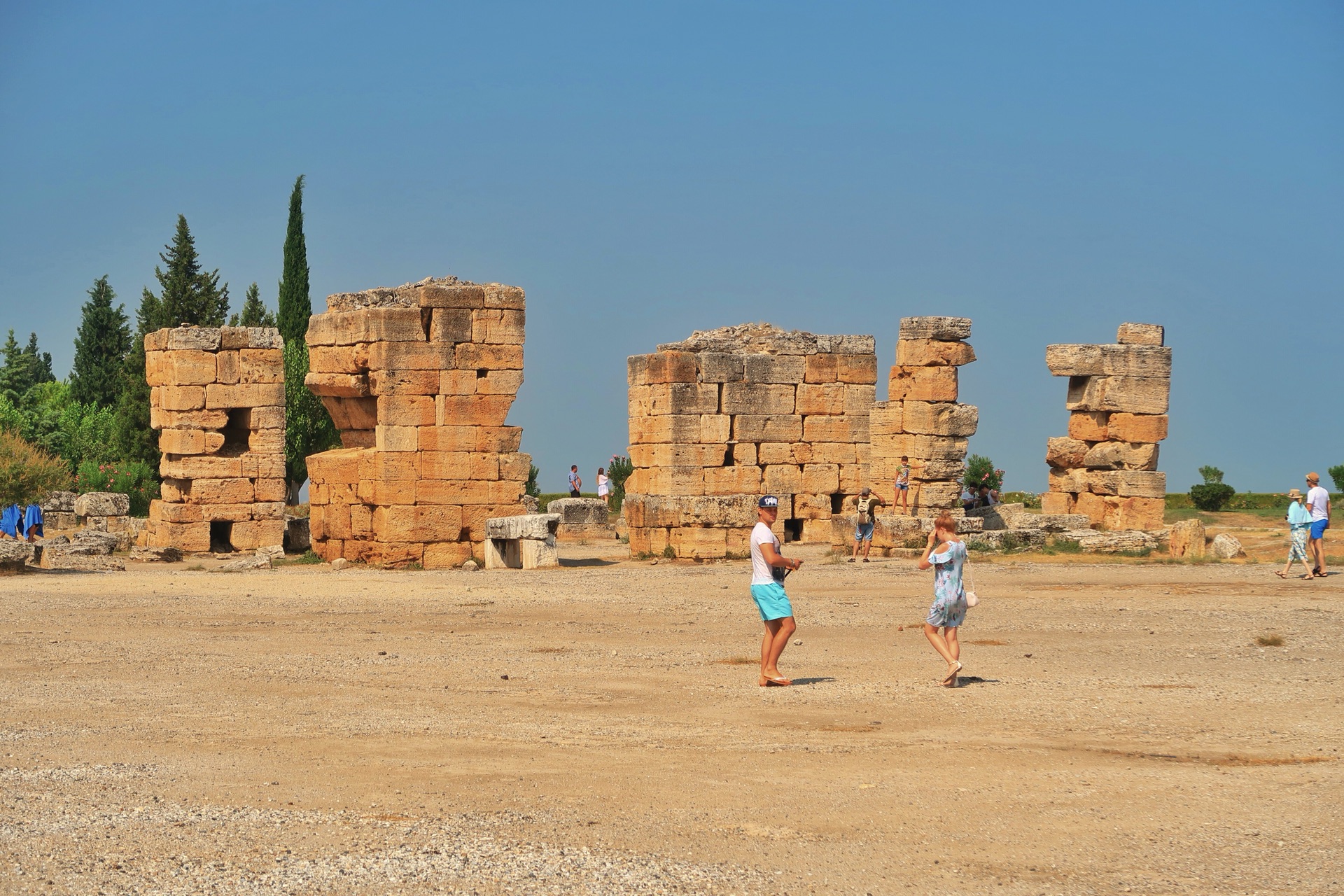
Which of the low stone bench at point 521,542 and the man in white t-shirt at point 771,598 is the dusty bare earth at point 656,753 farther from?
the low stone bench at point 521,542

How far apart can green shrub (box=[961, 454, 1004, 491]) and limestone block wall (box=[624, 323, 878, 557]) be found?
391 cm

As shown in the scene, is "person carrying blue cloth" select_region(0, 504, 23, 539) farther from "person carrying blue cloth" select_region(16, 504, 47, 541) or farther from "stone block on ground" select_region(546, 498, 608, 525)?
"stone block on ground" select_region(546, 498, 608, 525)

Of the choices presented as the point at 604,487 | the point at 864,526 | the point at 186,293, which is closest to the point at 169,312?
the point at 186,293

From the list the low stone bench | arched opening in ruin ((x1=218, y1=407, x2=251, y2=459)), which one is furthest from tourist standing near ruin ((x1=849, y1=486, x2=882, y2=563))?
arched opening in ruin ((x1=218, y1=407, x2=251, y2=459))

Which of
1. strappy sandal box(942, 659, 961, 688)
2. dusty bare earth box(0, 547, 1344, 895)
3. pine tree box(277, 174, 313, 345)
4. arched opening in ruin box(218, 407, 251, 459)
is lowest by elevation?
dusty bare earth box(0, 547, 1344, 895)

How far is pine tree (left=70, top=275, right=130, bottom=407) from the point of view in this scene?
46531 millimetres

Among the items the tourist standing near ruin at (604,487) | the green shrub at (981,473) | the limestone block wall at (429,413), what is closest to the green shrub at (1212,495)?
the green shrub at (981,473)

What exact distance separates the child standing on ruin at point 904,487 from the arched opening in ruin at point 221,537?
9615 millimetres

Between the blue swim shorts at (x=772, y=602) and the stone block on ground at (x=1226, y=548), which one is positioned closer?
the blue swim shorts at (x=772, y=602)

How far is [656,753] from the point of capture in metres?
7.62

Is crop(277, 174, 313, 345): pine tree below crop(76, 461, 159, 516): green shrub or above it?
above

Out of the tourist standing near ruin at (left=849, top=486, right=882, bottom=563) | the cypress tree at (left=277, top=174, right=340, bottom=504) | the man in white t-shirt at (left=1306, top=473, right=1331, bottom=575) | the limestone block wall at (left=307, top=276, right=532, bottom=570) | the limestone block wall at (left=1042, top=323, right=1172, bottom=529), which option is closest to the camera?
the man in white t-shirt at (left=1306, top=473, right=1331, bottom=575)

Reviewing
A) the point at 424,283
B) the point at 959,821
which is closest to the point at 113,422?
the point at 424,283

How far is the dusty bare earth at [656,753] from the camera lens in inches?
226
